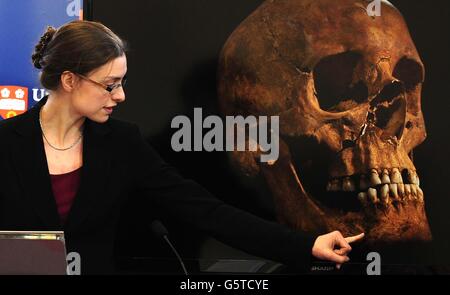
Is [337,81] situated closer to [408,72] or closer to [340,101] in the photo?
[340,101]

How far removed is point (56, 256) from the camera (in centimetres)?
134

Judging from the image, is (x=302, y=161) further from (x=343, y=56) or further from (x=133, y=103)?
(x=133, y=103)

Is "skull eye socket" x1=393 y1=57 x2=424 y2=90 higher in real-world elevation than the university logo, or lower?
higher

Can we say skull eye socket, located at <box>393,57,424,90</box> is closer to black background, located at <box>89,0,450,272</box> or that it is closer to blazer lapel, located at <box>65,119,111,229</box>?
black background, located at <box>89,0,450,272</box>

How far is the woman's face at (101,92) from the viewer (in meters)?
2.17

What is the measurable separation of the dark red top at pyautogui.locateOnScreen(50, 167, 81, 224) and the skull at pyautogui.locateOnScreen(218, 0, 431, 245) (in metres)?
0.56

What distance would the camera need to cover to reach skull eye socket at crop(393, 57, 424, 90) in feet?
7.64

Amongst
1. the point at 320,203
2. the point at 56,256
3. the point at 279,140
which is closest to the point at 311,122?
→ the point at 279,140

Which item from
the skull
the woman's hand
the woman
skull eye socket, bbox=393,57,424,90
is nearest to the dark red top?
the woman

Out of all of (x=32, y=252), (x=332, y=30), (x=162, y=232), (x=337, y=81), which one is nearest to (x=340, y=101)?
(x=337, y=81)

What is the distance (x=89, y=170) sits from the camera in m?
2.23

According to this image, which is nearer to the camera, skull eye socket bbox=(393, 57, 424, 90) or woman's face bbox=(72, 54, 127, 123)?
woman's face bbox=(72, 54, 127, 123)

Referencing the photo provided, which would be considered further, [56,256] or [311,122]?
[311,122]

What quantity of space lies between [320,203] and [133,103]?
739 mm
